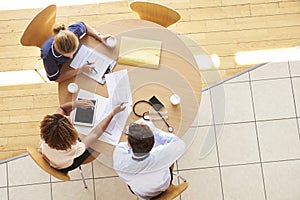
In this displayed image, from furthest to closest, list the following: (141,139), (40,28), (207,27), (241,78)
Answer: (207,27) → (241,78) → (40,28) → (141,139)

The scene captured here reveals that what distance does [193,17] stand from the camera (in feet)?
14.9

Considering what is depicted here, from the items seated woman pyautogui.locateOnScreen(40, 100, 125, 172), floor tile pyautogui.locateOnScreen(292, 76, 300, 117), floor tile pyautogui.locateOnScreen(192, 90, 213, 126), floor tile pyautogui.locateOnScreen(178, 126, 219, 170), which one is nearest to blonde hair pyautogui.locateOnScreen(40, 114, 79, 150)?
seated woman pyautogui.locateOnScreen(40, 100, 125, 172)

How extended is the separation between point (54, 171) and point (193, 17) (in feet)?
6.49

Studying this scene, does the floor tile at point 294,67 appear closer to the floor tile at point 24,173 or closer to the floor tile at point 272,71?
the floor tile at point 272,71

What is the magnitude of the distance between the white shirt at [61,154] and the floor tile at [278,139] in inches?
64.6

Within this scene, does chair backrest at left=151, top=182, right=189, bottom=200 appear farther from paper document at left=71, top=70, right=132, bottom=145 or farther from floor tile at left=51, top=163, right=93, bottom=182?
floor tile at left=51, top=163, right=93, bottom=182

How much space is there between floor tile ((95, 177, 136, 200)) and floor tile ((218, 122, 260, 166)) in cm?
82

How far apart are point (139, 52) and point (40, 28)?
773mm

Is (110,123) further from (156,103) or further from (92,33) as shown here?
(92,33)

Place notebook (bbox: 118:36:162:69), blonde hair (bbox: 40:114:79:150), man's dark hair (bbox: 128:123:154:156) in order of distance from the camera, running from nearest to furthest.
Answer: man's dark hair (bbox: 128:123:154:156)
blonde hair (bbox: 40:114:79:150)
notebook (bbox: 118:36:162:69)

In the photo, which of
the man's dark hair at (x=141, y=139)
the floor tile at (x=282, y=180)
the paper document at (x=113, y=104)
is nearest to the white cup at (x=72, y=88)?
the paper document at (x=113, y=104)

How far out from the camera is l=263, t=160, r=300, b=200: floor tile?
4.16 meters

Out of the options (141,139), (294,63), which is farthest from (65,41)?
(294,63)

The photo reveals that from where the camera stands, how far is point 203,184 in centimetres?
417
